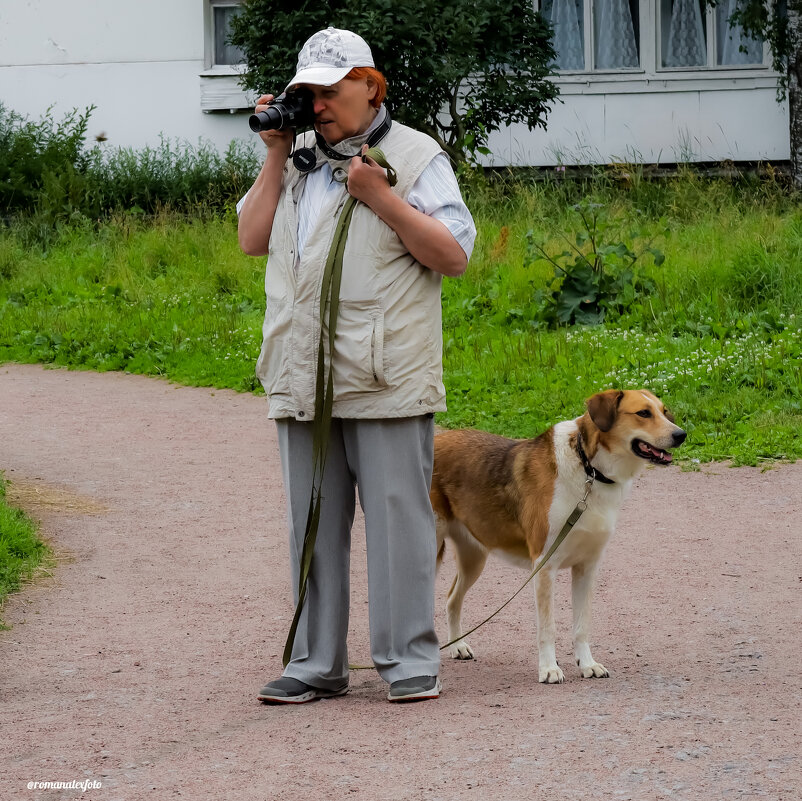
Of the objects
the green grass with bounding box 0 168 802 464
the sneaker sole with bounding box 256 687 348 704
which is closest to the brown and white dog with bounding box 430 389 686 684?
the sneaker sole with bounding box 256 687 348 704

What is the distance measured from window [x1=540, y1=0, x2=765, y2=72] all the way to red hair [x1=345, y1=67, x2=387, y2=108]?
14.2 m

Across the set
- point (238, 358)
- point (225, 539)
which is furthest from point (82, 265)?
point (225, 539)

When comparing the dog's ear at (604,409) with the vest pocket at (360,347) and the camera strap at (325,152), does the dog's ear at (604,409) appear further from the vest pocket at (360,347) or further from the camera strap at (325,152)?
the camera strap at (325,152)

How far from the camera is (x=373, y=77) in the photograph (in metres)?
4.27

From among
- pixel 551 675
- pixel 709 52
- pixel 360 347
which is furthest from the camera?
pixel 709 52

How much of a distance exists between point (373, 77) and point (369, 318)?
0.79m

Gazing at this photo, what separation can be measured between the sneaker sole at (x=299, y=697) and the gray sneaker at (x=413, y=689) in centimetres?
25

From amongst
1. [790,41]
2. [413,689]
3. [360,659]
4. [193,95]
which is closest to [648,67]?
[790,41]

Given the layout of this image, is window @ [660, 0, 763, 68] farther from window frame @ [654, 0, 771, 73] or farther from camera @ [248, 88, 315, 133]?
camera @ [248, 88, 315, 133]

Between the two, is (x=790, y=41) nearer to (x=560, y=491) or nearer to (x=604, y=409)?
(x=604, y=409)

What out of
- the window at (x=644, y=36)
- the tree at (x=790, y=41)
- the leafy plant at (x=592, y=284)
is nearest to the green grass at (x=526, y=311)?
the leafy plant at (x=592, y=284)

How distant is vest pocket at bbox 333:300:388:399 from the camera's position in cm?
420

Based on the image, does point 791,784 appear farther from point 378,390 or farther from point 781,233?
point 781,233

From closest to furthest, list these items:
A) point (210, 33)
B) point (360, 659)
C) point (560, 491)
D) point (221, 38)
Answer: point (560, 491)
point (360, 659)
point (210, 33)
point (221, 38)
